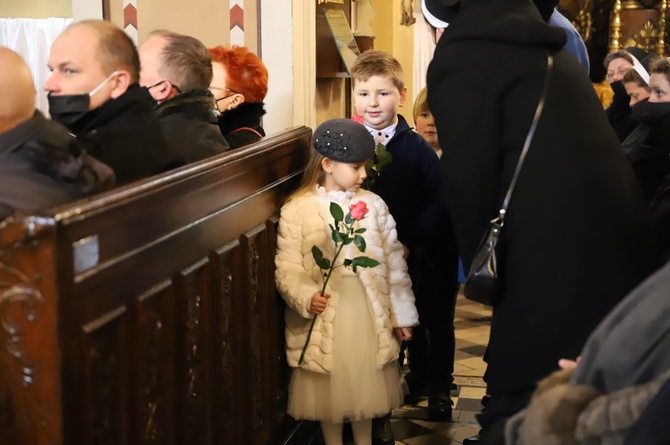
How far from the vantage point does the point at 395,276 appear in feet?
13.6

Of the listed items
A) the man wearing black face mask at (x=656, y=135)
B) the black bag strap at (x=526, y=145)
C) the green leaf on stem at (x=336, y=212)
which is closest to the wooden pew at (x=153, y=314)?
the green leaf on stem at (x=336, y=212)

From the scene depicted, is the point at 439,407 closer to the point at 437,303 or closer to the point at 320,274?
the point at 437,303

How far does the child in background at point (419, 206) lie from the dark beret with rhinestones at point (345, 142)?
73 centimetres

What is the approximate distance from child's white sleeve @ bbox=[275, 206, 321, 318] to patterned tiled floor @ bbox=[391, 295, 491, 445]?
1039 mm

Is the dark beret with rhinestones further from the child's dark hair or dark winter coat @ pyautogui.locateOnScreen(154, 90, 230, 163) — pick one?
dark winter coat @ pyautogui.locateOnScreen(154, 90, 230, 163)

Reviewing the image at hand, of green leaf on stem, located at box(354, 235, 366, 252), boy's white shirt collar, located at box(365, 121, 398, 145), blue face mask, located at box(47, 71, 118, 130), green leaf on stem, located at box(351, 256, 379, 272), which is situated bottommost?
green leaf on stem, located at box(351, 256, 379, 272)

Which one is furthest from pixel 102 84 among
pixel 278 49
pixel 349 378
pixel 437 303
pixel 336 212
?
pixel 278 49

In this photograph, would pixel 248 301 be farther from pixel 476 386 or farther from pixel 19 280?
pixel 476 386

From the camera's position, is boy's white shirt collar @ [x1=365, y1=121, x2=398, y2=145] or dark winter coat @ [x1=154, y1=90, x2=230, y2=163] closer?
dark winter coat @ [x1=154, y1=90, x2=230, y2=163]

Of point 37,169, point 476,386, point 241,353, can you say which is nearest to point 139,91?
point 37,169

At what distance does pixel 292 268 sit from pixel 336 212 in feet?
1.11

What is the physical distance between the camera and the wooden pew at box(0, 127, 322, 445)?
2053 millimetres

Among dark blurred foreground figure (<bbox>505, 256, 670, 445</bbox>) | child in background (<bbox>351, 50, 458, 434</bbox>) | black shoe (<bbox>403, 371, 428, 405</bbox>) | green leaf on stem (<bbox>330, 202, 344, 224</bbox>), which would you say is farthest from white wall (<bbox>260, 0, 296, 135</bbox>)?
dark blurred foreground figure (<bbox>505, 256, 670, 445</bbox>)

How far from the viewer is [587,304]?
3025 mm
